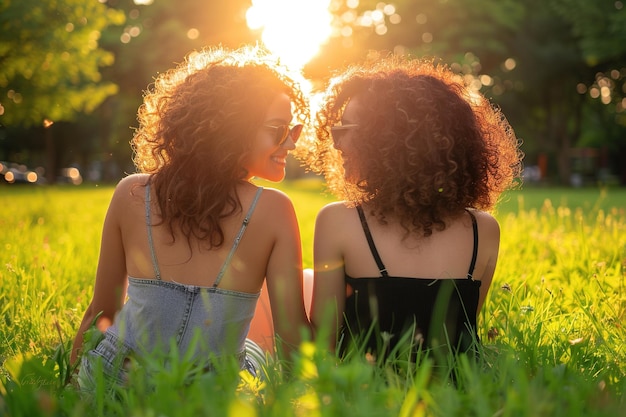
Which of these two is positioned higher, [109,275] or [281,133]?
[281,133]

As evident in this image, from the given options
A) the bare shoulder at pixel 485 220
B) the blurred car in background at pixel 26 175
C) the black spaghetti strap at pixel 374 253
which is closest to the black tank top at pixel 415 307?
the black spaghetti strap at pixel 374 253

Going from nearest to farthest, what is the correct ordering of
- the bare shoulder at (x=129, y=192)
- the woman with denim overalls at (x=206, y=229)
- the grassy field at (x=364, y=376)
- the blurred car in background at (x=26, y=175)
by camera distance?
1. the grassy field at (x=364, y=376)
2. the woman with denim overalls at (x=206, y=229)
3. the bare shoulder at (x=129, y=192)
4. the blurred car in background at (x=26, y=175)

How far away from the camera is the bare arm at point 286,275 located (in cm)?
253

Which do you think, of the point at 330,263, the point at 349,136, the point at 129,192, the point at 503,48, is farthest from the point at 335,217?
the point at 503,48

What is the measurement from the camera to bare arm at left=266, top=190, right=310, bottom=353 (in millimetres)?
2527

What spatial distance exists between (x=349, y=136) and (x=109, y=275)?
1195 mm

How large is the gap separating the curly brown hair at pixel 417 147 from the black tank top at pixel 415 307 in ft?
0.63

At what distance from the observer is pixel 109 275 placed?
2674 millimetres

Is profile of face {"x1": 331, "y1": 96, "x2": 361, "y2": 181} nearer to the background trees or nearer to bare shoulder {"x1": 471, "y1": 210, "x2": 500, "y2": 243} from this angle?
bare shoulder {"x1": 471, "y1": 210, "x2": 500, "y2": 243}

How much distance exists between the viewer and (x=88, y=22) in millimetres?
13008

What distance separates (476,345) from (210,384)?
3.80 feet

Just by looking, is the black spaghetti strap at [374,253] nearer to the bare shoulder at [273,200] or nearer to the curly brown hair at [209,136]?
the bare shoulder at [273,200]

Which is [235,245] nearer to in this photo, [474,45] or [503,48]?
[474,45]

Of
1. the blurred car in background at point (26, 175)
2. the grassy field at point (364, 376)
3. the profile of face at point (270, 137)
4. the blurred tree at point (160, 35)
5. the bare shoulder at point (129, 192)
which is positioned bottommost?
the blurred car in background at point (26, 175)
